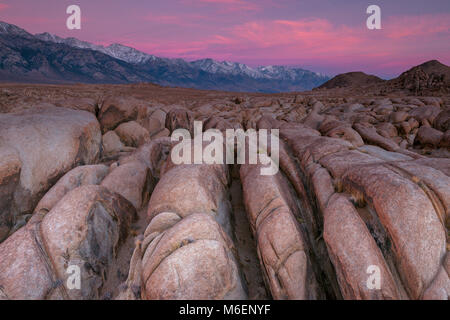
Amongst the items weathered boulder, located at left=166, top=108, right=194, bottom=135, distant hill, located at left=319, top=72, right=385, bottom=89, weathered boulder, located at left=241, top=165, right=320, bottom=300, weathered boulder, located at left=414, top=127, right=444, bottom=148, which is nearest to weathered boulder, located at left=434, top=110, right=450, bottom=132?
weathered boulder, located at left=414, top=127, right=444, bottom=148

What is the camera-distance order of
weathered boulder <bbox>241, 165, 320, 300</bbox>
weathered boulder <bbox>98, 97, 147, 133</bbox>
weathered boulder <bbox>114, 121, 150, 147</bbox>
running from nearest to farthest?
weathered boulder <bbox>241, 165, 320, 300</bbox> → weathered boulder <bbox>98, 97, 147, 133</bbox> → weathered boulder <bbox>114, 121, 150, 147</bbox>

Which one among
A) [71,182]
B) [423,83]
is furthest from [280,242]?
[423,83]

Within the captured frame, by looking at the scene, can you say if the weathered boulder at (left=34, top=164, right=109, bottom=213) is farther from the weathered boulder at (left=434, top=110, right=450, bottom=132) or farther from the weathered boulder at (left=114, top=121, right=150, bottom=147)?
the weathered boulder at (left=434, top=110, right=450, bottom=132)

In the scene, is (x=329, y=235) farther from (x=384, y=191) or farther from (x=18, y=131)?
(x=18, y=131)

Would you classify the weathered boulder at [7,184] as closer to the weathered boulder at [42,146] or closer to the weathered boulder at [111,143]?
the weathered boulder at [42,146]

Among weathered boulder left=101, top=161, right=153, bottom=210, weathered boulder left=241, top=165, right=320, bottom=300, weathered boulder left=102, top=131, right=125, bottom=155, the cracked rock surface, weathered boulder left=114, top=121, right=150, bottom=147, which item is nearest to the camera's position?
the cracked rock surface

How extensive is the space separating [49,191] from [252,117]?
66.3ft

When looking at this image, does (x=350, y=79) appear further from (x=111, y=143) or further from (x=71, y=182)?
(x=71, y=182)

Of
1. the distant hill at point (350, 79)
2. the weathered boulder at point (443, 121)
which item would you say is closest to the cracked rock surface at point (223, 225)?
the weathered boulder at point (443, 121)

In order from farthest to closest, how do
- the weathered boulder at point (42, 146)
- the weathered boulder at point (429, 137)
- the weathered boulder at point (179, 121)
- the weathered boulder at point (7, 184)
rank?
1. the weathered boulder at point (179, 121)
2. the weathered boulder at point (429, 137)
3. the weathered boulder at point (42, 146)
4. the weathered boulder at point (7, 184)

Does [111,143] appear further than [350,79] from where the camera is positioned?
No
